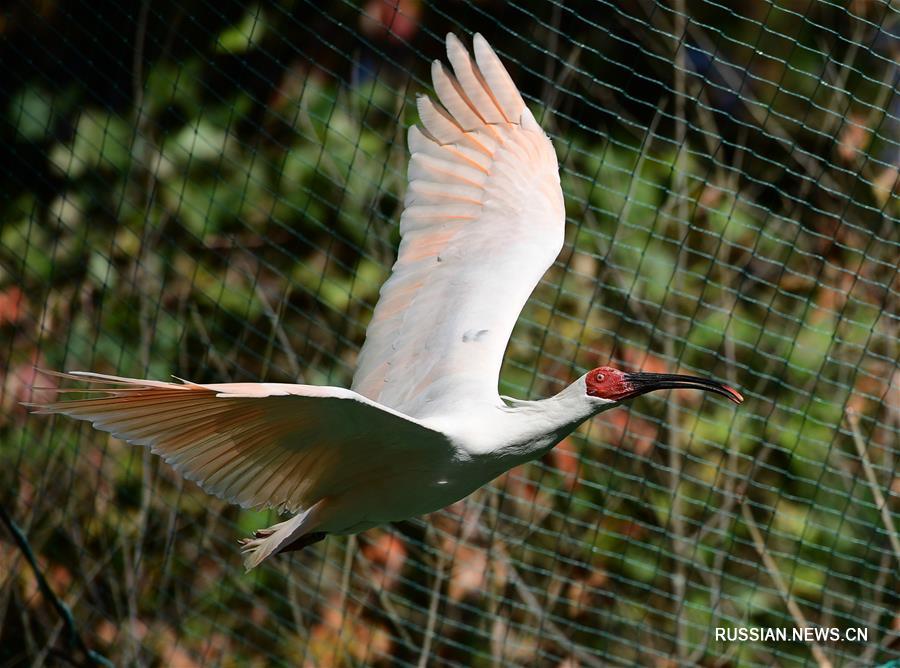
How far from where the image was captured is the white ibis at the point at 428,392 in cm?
193

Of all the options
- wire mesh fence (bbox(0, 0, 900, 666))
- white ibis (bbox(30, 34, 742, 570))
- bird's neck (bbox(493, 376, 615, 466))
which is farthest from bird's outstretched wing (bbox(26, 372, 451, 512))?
wire mesh fence (bbox(0, 0, 900, 666))

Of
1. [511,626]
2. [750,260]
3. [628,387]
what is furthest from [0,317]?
[628,387]

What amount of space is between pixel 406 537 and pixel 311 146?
3.65 feet

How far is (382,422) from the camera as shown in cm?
196

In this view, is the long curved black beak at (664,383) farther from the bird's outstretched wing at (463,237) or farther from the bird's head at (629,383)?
the bird's outstretched wing at (463,237)

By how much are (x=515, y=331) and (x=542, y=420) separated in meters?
1.50

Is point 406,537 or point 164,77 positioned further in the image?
point 164,77

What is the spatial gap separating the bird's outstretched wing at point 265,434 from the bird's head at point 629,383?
0.92 feet

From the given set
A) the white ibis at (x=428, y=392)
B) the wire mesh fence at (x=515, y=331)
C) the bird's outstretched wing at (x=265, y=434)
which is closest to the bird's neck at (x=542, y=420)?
the white ibis at (x=428, y=392)

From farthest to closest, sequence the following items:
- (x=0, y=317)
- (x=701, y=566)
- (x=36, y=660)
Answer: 1. (x=0, y=317)
2. (x=36, y=660)
3. (x=701, y=566)

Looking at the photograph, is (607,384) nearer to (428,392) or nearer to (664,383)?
(664,383)

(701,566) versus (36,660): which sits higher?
(701,566)

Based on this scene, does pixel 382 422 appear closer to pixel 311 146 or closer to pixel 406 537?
pixel 406 537

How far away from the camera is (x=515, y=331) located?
12.1ft
